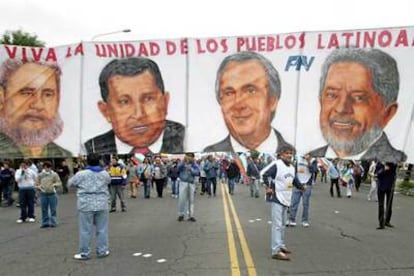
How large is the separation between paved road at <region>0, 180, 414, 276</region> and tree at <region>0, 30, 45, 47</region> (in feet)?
84.3

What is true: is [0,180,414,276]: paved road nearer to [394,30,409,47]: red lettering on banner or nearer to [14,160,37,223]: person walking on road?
[14,160,37,223]: person walking on road

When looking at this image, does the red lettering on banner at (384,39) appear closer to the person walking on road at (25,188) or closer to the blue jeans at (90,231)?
the blue jeans at (90,231)

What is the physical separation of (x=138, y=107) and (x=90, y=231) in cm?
312

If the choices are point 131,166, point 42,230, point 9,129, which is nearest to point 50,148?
point 9,129

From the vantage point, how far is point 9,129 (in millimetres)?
7730

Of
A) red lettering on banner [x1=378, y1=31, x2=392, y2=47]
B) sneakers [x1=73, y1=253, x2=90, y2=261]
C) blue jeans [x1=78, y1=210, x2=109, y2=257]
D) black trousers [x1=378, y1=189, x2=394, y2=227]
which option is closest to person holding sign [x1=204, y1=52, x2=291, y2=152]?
red lettering on banner [x1=378, y1=31, x2=392, y2=47]

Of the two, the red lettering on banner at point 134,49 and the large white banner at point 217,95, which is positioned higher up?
the red lettering on banner at point 134,49

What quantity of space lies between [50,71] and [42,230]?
6.77 metres

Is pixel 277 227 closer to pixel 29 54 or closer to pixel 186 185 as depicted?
pixel 29 54

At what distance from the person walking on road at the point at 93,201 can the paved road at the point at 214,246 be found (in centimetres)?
43

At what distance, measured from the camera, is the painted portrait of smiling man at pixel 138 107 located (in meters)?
7.46

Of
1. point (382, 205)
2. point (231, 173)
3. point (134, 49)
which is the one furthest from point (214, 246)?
point (231, 173)

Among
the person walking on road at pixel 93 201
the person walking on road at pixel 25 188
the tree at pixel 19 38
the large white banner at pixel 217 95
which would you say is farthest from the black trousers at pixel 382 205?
the tree at pixel 19 38

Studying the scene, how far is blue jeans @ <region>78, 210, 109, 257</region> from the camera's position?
9.38m
